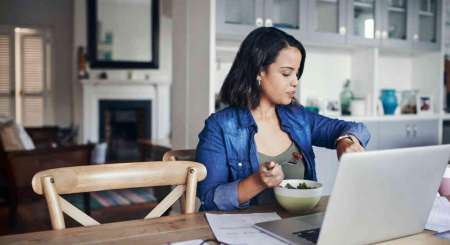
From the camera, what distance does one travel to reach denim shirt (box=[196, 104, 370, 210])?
54.7 inches

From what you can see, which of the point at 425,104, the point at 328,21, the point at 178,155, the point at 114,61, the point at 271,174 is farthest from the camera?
the point at 114,61

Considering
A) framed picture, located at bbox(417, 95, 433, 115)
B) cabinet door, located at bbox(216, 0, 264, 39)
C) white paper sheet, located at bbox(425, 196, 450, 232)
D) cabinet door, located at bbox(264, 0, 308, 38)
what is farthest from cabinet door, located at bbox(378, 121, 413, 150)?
white paper sheet, located at bbox(425, 196, 450, 232)

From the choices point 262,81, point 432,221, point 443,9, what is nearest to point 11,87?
point 443,9

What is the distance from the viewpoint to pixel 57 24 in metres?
7.31

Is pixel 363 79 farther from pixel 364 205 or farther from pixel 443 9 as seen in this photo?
pixel 364 205

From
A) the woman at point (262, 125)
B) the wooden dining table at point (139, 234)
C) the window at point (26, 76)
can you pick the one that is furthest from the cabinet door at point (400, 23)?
the window at point (26, 76)

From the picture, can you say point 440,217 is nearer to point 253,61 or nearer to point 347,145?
point 347,145

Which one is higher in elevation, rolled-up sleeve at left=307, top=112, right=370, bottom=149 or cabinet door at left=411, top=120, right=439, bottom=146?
rolled-up sleeve at left=307, top=112, right=370, bottom=149

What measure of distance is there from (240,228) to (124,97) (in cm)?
624

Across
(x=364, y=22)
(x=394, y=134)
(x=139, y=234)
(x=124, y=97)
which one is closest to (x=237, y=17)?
(x=364, y=22)

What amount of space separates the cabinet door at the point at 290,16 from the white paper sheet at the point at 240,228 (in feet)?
7.36

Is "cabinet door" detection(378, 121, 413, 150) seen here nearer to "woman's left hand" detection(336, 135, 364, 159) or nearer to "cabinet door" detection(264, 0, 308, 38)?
"cabinet door" detection(264, 0, 308, 38)

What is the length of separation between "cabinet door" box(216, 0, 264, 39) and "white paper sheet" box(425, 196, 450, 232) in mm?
1891

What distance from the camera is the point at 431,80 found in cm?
414
